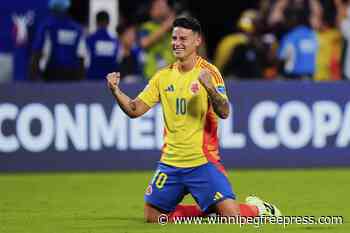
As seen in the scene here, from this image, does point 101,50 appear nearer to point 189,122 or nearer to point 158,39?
point 158,39

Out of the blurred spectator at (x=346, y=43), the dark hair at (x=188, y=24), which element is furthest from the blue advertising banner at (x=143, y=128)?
the dark hair at (x=188, y=24)

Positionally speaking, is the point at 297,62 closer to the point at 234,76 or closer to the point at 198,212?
the point at 234,76

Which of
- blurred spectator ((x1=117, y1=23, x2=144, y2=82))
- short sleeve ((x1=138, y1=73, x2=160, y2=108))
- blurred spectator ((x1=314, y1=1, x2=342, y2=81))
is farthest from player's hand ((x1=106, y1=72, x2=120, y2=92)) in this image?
blurred spectator ((x1=314, y1=1, x2=342, y2=81))

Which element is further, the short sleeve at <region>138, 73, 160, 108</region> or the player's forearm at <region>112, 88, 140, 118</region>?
the short sleeve at <region>138, 73, 160, 108</region>

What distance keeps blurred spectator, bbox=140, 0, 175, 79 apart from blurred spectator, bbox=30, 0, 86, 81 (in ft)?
5.74

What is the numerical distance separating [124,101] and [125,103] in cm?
4

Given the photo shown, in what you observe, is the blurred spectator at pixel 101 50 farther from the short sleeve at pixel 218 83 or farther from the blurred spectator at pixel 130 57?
the short sleeve at pixel 218 83

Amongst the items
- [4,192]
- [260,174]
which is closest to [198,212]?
[4,192]

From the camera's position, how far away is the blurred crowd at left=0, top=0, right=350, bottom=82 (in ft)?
60.6

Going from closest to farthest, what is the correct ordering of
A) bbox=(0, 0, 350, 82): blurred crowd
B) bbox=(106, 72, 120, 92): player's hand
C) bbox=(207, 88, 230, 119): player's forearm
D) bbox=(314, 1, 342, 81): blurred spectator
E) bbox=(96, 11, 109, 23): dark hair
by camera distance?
bbox=(207, 88, 230, 119): player's forearm < bbox=(106, 72, 120, 92): player's hand < bbox=(0, 0, 350, 82): blurred crowd < bbox=(96, 11, 109, 23): dark hair < bbox=(314, 1, 342, 81): blurred spectator

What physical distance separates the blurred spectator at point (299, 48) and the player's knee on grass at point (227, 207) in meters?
8.73

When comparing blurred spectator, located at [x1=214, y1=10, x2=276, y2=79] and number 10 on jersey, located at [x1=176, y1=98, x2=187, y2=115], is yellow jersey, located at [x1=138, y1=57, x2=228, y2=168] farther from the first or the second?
blurred spectator, located at [x1=214, y1=10, x2=276, y2=79]

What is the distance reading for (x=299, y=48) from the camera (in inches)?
784

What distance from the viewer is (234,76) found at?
805 inches
